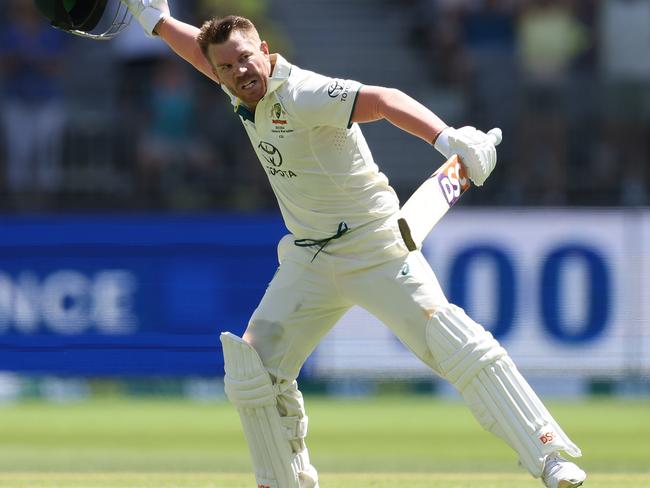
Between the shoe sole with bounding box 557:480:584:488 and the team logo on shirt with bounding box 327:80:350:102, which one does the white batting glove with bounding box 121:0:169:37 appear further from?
the shoe sole with bounding box 557:480:584:488

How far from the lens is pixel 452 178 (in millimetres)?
4902

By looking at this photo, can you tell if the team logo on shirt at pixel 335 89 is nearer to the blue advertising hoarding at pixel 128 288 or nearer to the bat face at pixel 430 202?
the bat face at pixel 430 202

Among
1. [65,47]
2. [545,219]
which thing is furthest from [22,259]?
[545,219]

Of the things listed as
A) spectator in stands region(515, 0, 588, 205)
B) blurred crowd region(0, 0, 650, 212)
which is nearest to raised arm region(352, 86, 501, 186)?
blurred crowd region(0, 0, 650, 212)

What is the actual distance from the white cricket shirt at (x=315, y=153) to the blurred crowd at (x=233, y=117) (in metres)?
6.87

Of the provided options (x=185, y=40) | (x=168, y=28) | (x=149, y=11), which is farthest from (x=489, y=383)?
(x=149, y=11)

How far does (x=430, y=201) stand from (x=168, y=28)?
163 centimetres

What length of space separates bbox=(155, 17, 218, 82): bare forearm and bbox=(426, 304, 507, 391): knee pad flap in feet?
4.64

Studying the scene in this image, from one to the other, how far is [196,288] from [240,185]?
1562 millimetres

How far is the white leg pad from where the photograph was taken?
206 inches

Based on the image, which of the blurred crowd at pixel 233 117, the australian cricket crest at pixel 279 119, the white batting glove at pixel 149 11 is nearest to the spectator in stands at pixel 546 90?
the blurred crowd at pixel 233 117

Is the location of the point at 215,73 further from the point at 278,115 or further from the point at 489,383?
the point at 489,383

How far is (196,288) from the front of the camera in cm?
1126

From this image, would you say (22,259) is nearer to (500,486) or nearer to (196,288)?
(196,288)
